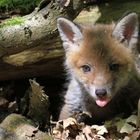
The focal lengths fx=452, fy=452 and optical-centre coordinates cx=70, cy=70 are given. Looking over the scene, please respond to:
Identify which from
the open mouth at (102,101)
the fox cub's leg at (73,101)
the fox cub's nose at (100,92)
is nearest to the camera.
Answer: the fox cub's nose at (100,92)

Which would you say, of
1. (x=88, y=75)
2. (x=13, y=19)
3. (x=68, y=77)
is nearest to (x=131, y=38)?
(x=88, y=75)

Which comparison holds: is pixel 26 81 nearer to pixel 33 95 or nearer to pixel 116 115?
pixel 33 95

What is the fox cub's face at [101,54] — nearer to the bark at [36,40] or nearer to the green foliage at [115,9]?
the bark at [36,40]

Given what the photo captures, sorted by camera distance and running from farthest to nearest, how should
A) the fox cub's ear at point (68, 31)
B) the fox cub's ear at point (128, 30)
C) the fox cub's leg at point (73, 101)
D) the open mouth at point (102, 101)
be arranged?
the fox cub's leg at point (73, 101) < the fox cub's ear at point (68, 31) < the fox cub's ear at point (128, 30) < the open mouth at point (102, 101)

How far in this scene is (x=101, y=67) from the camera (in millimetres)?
5121

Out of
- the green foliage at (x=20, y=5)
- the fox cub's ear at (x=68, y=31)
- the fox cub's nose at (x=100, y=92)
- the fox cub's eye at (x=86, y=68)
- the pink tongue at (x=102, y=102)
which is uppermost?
the green foliage at (x=20, y=5)

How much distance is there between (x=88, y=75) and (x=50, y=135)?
0.90 metres

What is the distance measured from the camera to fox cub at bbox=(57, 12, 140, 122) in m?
5.14

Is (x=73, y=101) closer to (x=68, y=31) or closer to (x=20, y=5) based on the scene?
(x=68, y=31)

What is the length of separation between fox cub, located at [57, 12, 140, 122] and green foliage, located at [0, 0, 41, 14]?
0.68 meters

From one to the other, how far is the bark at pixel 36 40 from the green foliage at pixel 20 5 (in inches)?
15.0

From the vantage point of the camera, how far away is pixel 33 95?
566 centimetres

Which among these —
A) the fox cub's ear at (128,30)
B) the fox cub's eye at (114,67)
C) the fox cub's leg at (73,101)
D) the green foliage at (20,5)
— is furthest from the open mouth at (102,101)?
the green foliage at (20,5)

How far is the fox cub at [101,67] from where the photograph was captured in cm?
514
